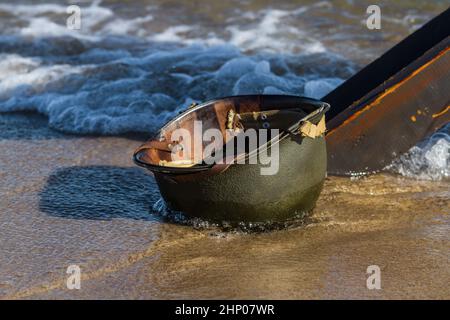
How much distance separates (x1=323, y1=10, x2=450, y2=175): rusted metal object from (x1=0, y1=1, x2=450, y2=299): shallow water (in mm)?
165

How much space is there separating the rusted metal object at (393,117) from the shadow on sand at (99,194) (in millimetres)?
1129

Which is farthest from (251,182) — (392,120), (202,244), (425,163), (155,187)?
(425,163)

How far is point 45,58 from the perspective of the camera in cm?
771

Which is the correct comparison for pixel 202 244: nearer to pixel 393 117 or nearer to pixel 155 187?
pixel 155 187

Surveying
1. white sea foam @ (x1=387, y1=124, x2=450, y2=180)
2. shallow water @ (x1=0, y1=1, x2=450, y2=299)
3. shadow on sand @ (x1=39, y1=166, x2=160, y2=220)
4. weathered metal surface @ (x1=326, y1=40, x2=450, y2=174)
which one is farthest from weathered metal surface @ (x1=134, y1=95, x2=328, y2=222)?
white sea foam @ (x1=387, y1=124, x2=450, y2=180)

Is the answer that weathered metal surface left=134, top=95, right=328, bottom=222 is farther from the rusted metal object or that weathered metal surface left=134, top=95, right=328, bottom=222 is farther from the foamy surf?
the foamy surf

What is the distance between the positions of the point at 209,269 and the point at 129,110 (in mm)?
2725

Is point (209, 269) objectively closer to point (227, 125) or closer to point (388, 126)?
point (227, 125)

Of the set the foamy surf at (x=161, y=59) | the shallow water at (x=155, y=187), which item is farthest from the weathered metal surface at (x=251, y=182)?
the foamy surf at (x=161, y=59)

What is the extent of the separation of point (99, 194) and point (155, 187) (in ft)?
1.12

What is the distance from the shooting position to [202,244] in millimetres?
3807

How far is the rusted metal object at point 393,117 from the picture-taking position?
442cm

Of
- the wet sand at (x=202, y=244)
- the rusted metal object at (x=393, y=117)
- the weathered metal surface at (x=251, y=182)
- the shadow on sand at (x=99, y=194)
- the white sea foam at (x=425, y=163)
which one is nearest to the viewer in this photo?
the wet sand at (x=202, y=244)

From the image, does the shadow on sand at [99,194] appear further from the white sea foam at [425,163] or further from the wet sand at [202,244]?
the white sea foam at [425,163]
